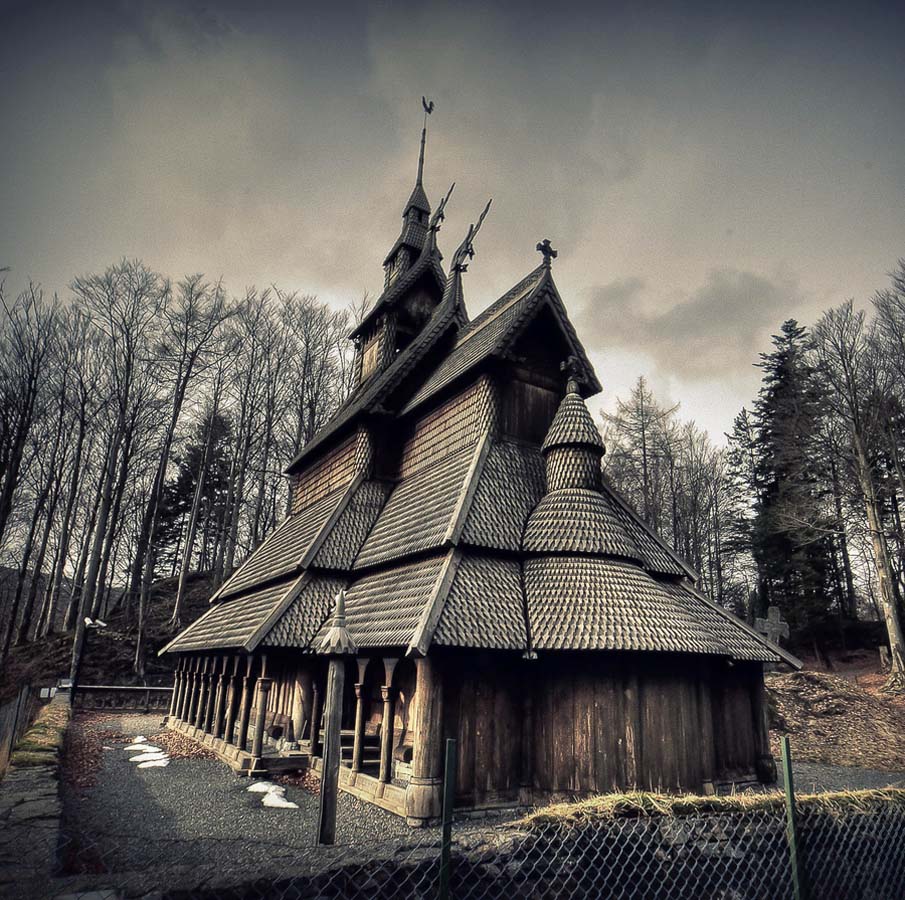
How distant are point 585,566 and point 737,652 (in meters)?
3.10

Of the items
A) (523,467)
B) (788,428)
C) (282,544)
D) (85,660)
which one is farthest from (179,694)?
(788,428)

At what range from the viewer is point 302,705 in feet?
40.9

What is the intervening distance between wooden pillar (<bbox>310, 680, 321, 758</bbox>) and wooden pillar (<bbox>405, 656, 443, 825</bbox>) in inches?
153

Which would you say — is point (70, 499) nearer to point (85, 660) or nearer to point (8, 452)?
point (85, 660)

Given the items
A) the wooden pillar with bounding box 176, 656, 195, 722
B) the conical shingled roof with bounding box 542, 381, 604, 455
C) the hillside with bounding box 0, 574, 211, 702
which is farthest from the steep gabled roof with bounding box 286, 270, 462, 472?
the hillside with bounding box 0, 574, 211, 702

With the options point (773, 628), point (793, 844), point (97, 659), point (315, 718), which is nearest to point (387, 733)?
point (315, 718)

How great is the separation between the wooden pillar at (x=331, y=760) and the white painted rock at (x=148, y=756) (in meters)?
7.07

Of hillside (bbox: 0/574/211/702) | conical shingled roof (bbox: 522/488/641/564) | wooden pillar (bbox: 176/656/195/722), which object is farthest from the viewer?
hillside (bbox: 0/574/211/702)

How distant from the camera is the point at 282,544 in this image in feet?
57.4

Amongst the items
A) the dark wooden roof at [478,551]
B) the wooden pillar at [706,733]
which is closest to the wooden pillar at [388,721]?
the dark wooden roof at [478,551]

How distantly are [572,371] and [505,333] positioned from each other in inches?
88.7

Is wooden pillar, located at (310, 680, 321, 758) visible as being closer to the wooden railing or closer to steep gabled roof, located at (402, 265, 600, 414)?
steep gabled roof, located at (402, 265, 600, 414)

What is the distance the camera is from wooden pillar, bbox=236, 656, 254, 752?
11.6 m

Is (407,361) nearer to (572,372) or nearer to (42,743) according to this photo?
(572,372)
